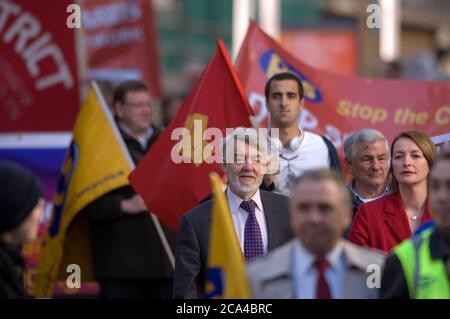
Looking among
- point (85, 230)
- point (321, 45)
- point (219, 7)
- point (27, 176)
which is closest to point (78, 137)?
point (85, 230)

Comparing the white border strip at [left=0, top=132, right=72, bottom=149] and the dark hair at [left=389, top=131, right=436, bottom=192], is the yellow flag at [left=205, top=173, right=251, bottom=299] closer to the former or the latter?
the dark hair at [left=389, top=131, right=436, bottom=192]

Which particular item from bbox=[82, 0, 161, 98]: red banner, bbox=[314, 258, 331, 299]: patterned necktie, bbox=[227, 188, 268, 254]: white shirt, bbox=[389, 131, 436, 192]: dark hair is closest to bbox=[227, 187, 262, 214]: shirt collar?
bbox=[227, 188, 268, 254]: white shirt

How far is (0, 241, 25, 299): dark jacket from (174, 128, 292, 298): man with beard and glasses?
137 centimetres

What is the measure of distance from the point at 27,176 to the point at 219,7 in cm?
3014

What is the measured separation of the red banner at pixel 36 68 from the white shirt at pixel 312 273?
660 centimetres

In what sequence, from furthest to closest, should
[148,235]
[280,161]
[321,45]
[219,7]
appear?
1. [219,7]
2. [321,45]
3. [148,235]
4. [280,161]

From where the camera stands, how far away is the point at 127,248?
9.12m

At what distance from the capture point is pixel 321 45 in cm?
2095

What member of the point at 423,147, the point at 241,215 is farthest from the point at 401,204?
the point at 241,215

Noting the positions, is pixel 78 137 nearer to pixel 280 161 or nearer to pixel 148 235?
pixel 148 235

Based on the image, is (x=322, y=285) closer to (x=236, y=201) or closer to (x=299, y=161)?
(x=236, y=201)

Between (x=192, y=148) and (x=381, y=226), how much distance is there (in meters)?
1.89

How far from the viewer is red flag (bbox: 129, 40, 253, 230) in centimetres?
836

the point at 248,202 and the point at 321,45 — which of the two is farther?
the point at 321,45
